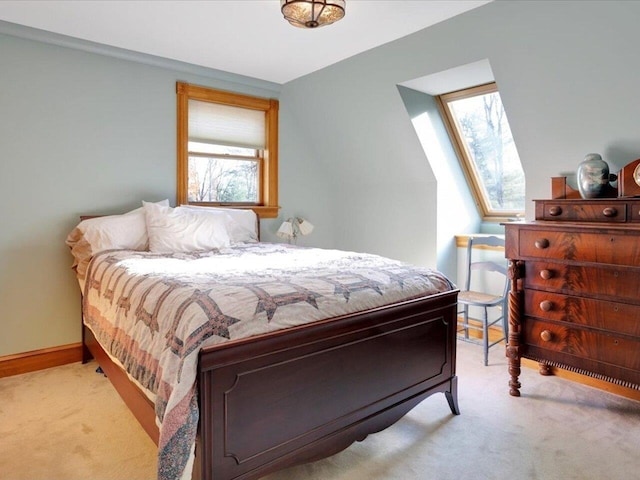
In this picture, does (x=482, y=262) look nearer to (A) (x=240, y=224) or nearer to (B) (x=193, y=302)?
(A) (x=240, y=224)

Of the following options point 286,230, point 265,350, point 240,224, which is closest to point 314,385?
point 265,350

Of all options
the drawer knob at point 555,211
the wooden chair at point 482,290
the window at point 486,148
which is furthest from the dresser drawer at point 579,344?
the window at point 486,148

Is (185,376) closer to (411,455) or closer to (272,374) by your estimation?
(272,374)

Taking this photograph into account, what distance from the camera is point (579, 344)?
2.42 metres

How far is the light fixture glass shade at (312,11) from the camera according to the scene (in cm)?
215

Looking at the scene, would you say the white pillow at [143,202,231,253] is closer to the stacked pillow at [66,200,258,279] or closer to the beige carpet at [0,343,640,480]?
the stacked pillow at [66,200,258,279]

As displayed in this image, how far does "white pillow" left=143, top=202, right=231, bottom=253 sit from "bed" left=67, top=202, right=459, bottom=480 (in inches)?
11.3

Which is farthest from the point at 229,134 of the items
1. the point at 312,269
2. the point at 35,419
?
the point at 35,419

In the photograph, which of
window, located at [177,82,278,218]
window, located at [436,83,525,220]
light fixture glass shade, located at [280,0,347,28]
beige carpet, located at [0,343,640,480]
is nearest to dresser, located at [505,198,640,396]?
beige carpet, located at [0,343,640,480]

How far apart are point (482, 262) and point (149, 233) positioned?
2.60 metres

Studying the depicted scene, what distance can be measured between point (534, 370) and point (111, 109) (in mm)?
3610

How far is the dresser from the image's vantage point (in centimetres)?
222

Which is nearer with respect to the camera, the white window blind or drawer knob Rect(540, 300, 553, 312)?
drawer knob Rect(540, 300, 553, 312)

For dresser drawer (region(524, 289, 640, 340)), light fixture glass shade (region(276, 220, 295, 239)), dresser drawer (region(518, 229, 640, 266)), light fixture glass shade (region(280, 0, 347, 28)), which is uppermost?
light fixture glass shade (region(280, 0, 347, 28))
